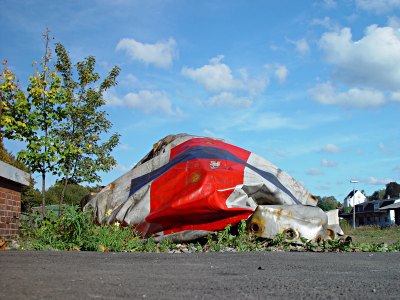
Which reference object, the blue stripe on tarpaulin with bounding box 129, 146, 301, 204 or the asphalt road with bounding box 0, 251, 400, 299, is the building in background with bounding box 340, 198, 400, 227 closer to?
the blue stripe on tarpaulin with bounding box 129, 146, 301, 204

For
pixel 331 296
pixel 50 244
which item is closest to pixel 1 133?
pixel 50 244

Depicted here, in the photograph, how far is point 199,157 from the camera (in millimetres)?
9883

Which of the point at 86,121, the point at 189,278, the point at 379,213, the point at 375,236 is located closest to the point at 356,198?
the point at 379,213

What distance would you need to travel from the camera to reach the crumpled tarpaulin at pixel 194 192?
9.12m

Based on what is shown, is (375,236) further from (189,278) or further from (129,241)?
(189,278)

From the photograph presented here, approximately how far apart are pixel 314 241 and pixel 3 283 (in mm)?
6593

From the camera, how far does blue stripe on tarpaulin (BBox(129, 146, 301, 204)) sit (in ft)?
32.9

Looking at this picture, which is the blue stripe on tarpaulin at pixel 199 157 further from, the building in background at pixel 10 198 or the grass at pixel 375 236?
the grass at pixel 375 236

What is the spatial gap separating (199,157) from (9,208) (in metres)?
3.99

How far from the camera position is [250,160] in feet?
35.6

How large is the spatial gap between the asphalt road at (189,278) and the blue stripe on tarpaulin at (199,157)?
14.0ft

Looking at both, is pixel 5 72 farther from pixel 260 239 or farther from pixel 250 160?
pixel 260 239

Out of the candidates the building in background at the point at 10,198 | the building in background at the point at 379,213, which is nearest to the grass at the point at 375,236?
the building in background at the point at 10,198

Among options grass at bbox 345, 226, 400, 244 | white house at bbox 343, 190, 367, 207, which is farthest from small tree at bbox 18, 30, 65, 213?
white house at bbox 343, 190, 367, 207
